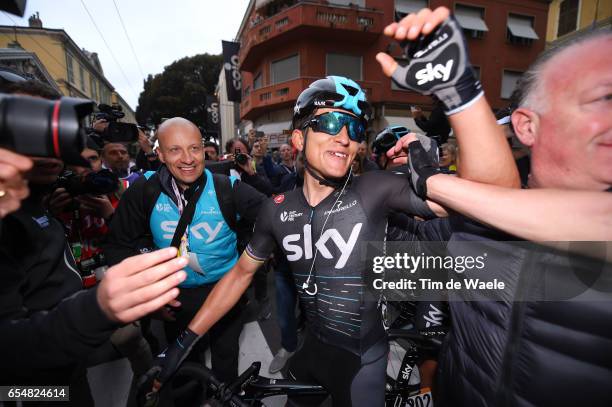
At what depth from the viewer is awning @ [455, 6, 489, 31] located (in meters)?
19.0

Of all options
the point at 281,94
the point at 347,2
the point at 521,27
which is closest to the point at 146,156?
the point at 281,94

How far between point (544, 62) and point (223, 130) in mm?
48807

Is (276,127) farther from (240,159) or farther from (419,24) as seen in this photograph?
(419,24)

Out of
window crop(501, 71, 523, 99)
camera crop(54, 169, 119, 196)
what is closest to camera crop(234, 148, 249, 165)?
camera crop(54, 169, 119, 196)

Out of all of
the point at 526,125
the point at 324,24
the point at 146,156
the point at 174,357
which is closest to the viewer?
the point at 526,125

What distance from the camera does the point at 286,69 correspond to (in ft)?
66.2

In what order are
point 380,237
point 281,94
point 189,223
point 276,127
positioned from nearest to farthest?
point 380,237 < point 189,223 < point 281,94 < point 276,127

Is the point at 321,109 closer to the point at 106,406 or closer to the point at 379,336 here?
the point at 379,336

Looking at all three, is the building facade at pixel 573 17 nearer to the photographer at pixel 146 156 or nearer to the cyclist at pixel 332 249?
the cyclist at pixel 332 249

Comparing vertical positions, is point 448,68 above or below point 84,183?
above

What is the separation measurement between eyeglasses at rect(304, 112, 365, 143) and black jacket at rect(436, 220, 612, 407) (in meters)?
0.94

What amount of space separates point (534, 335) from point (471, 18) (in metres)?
25.3

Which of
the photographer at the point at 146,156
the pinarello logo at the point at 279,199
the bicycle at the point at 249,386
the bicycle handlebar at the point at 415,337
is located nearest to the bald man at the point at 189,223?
the bicycle at the point at 249,386

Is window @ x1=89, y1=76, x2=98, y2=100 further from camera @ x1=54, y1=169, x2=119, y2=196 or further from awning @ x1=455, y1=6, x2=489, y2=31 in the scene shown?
camera @ x1=54, y1=169, x2=119, y2=196
